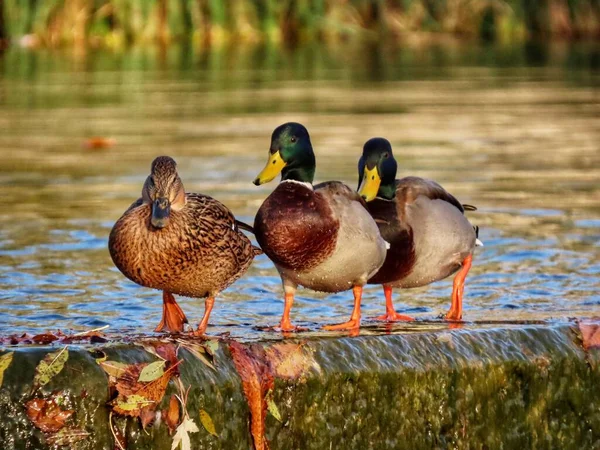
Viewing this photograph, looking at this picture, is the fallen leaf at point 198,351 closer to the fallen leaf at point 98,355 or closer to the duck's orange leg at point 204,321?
the fallen leaf at point 98,355

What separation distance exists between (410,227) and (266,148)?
22.9 ft

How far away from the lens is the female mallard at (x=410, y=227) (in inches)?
239

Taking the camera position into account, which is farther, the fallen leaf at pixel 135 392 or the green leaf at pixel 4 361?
the fallen leaf at pixel 135 392

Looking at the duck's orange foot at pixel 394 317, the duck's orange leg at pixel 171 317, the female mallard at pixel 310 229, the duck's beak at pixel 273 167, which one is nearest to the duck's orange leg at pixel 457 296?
the duck's orange foot at pixel 394 317

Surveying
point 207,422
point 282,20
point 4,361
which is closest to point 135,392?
point 207,422

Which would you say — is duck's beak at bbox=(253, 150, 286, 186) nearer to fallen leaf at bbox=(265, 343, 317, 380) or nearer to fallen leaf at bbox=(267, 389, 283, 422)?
fallen leaf at bbox=(265, 343, 317, 380)

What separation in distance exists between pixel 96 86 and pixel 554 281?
13009 millimetres

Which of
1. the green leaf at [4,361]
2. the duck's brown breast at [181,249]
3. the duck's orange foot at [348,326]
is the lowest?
the duck's orange foot at [348,326]

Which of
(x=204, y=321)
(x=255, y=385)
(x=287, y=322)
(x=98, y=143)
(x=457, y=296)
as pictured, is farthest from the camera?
(x=98, y=143)

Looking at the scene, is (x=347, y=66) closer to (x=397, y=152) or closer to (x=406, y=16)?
(x=406, y=16)

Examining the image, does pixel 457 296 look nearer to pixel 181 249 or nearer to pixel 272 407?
pixel 181 249

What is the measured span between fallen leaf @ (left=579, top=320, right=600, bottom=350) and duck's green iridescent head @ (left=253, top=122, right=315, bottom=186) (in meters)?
1.24

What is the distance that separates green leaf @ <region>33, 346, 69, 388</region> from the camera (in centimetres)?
430

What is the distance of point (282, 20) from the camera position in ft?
90.1
